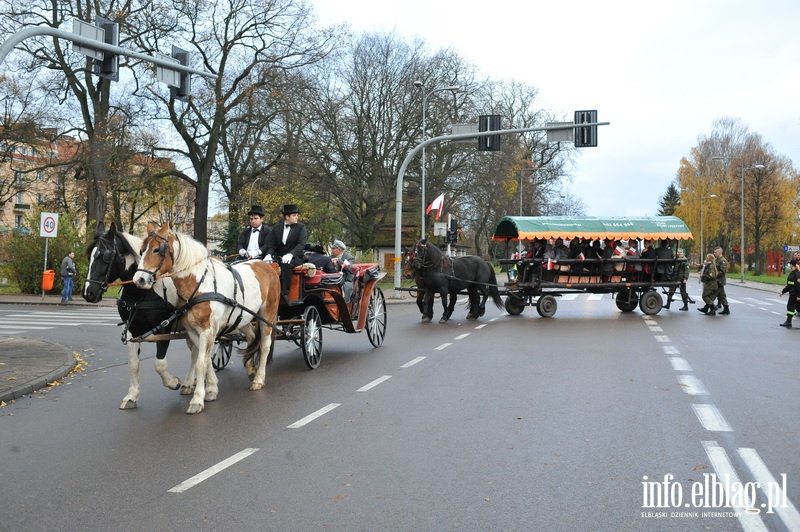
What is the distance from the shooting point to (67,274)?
25.4 metres

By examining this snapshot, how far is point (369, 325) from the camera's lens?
42.2 ft

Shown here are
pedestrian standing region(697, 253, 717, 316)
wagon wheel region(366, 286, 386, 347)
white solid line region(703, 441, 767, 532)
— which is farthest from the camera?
pedestrian standing region(697, 253, 717, 316)

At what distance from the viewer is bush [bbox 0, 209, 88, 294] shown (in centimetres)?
2738

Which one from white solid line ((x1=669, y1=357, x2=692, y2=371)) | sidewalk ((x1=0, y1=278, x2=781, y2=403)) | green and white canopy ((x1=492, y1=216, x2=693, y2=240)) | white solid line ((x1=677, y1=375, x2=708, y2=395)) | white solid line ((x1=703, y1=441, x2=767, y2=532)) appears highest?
green and white canopy ((x1=492, y1=216, x2=693, y2=240))

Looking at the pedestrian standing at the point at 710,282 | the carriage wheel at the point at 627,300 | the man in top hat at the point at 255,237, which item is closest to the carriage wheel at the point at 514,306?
the carriage wheel at the point at 627,300

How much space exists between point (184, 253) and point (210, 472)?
3.10 m

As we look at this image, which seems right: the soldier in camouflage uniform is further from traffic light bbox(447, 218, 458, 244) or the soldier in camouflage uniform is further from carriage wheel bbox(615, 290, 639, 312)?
traffic light bbox(447, 218, 458, 244)

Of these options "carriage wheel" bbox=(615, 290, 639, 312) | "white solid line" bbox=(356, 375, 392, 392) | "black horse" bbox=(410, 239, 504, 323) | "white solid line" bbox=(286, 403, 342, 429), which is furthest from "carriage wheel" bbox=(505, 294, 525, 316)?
"white solid line" bbox=(286, 403, 342, 429)

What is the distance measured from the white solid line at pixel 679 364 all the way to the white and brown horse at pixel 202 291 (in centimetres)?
573

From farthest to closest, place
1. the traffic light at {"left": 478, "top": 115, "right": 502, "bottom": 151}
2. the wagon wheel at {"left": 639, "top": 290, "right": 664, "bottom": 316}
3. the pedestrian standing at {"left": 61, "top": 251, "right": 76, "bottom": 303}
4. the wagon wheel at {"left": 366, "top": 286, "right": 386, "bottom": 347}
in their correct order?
the pedestrian standing at {"left": 61, "top": 251, "right": 76, "bottom": 303}
the traffic light at {"left": 478, "top": 115, "right": 502, "bottom": 151}
the wagon wheel at {"left": 639, "top": 290, "right": 664, "bottom": 316}
the wagon wheel at {"left": 366, "top": 286, "right": 386, "bottom": 347}

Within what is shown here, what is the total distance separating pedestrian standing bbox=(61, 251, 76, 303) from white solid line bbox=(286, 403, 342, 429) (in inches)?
799

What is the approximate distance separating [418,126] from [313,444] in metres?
33.0

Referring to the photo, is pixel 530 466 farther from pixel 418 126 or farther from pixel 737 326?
pixel 418 126

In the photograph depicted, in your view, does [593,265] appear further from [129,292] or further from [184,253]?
[129,292]
